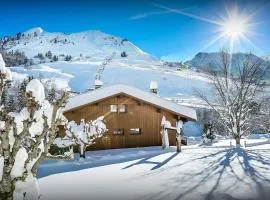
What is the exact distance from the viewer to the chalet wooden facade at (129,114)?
99.9ft

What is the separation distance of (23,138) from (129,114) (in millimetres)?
22561

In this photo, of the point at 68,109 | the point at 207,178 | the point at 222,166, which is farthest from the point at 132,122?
the point at 207,178

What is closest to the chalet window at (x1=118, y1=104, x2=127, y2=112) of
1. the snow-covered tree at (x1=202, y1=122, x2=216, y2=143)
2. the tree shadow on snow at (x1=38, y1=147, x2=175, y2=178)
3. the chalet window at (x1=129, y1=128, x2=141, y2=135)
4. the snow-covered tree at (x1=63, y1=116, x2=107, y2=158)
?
the chalet window at (x1=129, y1=128, x2=141, y2=135)

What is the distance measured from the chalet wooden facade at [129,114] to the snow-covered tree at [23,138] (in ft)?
66.5

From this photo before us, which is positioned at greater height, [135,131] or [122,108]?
[122,108]

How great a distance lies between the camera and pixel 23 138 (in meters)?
9.20

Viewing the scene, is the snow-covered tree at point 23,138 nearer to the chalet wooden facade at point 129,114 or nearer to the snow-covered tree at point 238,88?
the chalet wooden facade at point 129,114

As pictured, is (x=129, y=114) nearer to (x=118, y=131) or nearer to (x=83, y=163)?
(x=118, y=131)

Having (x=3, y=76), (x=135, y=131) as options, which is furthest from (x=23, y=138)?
(x=135, y=131)

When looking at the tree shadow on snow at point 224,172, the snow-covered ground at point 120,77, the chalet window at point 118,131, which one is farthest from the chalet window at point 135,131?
the snow-covered ground at point 120,77

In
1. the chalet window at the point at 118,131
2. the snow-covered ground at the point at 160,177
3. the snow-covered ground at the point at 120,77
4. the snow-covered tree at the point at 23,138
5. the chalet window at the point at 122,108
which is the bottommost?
the snow-covered ground at the point at 160,177

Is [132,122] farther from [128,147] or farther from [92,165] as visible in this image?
[92,165]

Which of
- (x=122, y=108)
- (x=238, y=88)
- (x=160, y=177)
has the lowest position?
(x=160, y=177)

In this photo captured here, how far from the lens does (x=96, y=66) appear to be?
17012 cm
